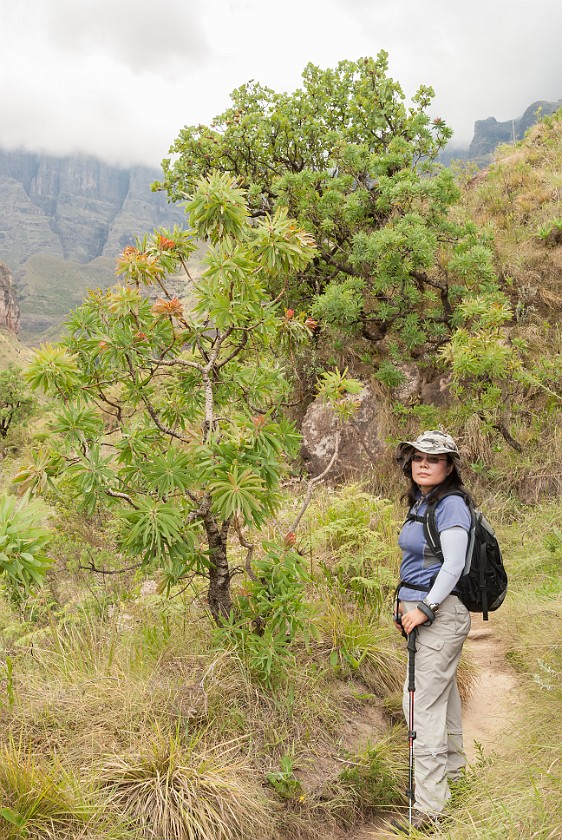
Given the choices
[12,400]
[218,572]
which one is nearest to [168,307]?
[218,572]

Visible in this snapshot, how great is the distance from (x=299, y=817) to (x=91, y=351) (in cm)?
295

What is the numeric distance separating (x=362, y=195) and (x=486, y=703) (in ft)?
23.0

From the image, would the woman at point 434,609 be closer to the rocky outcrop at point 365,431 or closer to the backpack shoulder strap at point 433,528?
the backpack shoulder strap at point 433,528

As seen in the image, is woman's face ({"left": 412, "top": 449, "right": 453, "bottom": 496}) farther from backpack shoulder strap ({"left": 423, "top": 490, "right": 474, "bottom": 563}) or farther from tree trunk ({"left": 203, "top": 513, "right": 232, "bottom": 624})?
tree trunk ({"left": 203, "top": 513, "right": 232, "bottom": 624})

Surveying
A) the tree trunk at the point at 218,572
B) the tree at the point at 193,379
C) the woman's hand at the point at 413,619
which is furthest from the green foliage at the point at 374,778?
the tree at the point at 193,379

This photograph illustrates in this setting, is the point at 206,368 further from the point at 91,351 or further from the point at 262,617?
the point at 262,617

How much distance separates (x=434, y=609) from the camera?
121 inches

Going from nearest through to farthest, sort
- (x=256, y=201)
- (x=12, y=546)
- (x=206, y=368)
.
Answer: (x=12, y=546) < (x=206, y=368) < (x=256, y=201)

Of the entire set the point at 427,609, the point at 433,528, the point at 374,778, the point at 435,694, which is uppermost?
the point at 433,528

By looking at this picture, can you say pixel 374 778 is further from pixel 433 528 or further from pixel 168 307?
pixel 168 307

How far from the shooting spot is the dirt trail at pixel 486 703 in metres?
3.43

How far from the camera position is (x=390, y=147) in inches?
324

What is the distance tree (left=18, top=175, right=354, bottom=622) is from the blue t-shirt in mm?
831

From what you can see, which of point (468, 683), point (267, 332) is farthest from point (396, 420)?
point (267, 332)
